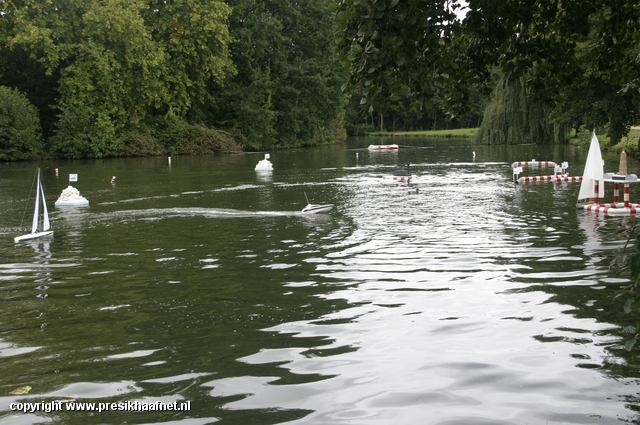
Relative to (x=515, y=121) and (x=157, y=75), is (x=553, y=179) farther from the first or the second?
(x=157, y=75)

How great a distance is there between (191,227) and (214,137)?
151ft

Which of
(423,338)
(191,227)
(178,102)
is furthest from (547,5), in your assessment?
(178,102)

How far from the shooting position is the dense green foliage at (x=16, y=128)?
4897 centimetres

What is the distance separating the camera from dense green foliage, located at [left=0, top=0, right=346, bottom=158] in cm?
5147

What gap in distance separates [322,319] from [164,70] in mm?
51839

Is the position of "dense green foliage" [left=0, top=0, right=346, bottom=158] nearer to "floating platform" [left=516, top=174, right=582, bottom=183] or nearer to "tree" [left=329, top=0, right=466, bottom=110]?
"floating platform" [left=516, top=174, right=582, bottom=183]

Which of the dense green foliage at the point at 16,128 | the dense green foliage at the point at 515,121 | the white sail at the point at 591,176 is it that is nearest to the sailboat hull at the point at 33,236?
the white sail at the point at 591,176

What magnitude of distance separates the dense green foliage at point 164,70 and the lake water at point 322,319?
35625 mm

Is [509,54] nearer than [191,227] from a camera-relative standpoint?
Yes

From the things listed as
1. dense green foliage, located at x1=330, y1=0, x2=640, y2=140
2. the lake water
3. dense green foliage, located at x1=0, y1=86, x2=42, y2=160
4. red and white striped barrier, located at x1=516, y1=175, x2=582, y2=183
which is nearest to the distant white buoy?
the lake water

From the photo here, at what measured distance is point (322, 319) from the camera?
354 inches

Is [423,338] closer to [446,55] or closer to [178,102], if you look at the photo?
[446,55]

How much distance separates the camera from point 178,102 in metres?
61.0

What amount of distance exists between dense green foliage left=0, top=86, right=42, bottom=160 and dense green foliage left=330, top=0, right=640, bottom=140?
47.7 meters
